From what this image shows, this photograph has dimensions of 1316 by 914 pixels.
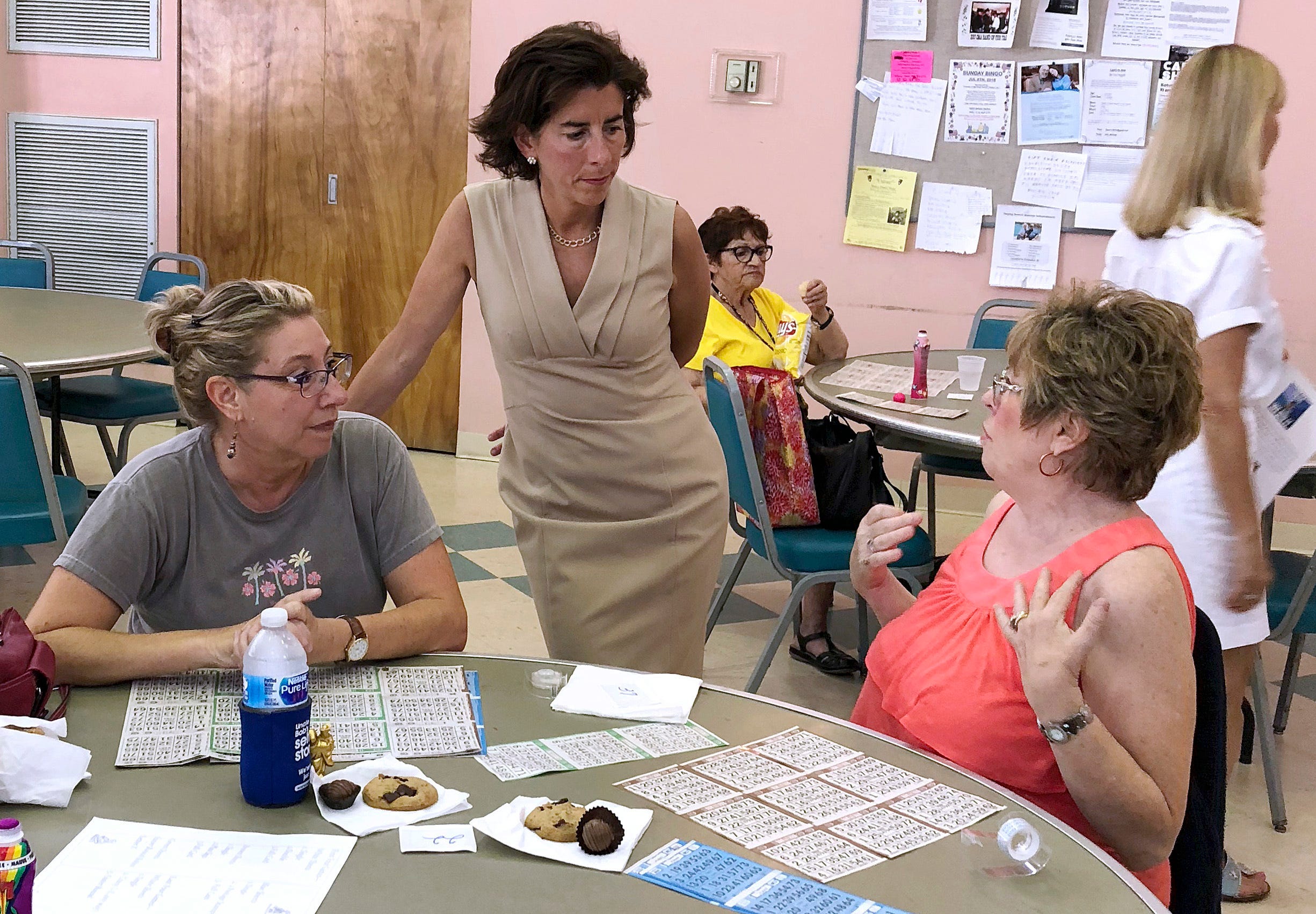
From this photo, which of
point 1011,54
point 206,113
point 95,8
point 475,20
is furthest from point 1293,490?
point 95,8

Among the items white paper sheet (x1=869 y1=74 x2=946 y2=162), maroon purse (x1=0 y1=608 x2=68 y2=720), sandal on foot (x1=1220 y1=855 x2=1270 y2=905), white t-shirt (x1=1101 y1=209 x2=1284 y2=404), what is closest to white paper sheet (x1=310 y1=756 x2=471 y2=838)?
maroon purse (x1=0 y1=608 x2=68 y2=720)

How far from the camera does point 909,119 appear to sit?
5.11m

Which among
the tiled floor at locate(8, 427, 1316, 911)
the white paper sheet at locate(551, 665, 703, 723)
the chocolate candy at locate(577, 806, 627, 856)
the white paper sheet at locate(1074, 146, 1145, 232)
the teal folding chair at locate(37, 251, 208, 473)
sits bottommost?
the tiled floor at locate(8, 427, 1316, 911)

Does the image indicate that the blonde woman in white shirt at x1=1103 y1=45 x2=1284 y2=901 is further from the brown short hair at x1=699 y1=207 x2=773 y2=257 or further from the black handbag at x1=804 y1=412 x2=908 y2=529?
the brown short hair at x1=699 y1=207 x2=773 y2=257

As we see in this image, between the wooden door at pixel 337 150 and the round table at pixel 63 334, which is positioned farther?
the wooden door at pixel 337 150

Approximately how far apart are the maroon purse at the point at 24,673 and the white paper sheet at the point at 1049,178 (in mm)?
4367

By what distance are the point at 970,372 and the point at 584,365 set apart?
1657 millimetres

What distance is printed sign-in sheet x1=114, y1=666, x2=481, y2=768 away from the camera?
1.39 m

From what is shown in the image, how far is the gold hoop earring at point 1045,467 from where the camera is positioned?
1.52m

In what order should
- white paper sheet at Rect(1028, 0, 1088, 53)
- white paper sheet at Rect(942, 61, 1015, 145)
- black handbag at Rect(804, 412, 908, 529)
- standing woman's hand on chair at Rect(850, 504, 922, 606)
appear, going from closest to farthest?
1. standing woman's hand on chair at Rect(850, 504, 922, 606)
2. black handbag at Rect(804, 412, 908, 529)
3. white paper sheet at Rect(1028, 0, 1088, 53)
4. white paper sheet at Rect(942, 61, 1015, 145)

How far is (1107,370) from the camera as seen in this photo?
4.81ft

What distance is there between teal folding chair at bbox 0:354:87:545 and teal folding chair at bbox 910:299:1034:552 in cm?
258

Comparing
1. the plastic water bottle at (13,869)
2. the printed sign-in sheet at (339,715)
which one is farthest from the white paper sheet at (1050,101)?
the plastic water bottle at (13,869)

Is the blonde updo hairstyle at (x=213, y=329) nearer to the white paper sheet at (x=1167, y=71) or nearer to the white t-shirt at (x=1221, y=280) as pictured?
the white t-shirt at (x=1221, y=280)
